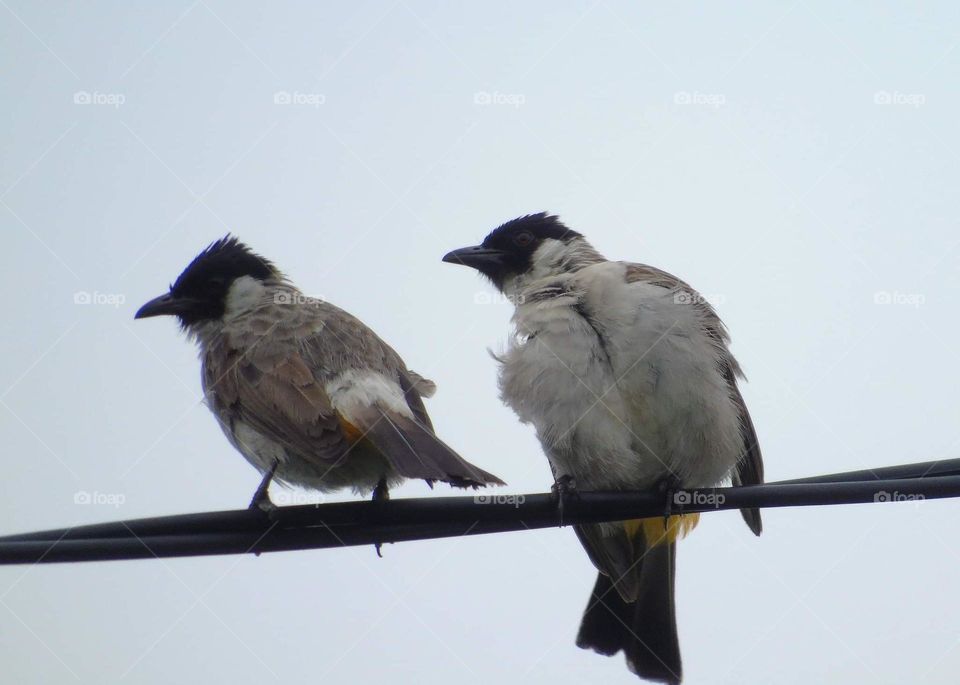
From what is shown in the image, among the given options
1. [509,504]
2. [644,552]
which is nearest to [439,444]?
[509,504]

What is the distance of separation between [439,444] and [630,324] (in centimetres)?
104

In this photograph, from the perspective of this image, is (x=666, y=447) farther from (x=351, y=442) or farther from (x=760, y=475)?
(x=351, y=442)

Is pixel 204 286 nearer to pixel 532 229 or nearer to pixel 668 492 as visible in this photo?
pixel 532 229

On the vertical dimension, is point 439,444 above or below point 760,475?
above

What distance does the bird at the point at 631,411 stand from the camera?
462 centimetres

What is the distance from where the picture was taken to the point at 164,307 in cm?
585

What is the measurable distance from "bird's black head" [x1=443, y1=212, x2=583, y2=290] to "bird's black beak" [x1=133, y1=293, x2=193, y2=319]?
4.83ft

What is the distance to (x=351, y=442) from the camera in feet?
14.7

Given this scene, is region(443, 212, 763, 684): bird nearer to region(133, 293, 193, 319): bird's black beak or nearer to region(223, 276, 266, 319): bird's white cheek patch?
region(223, 276, 266, 319): bird's white cheek patch
